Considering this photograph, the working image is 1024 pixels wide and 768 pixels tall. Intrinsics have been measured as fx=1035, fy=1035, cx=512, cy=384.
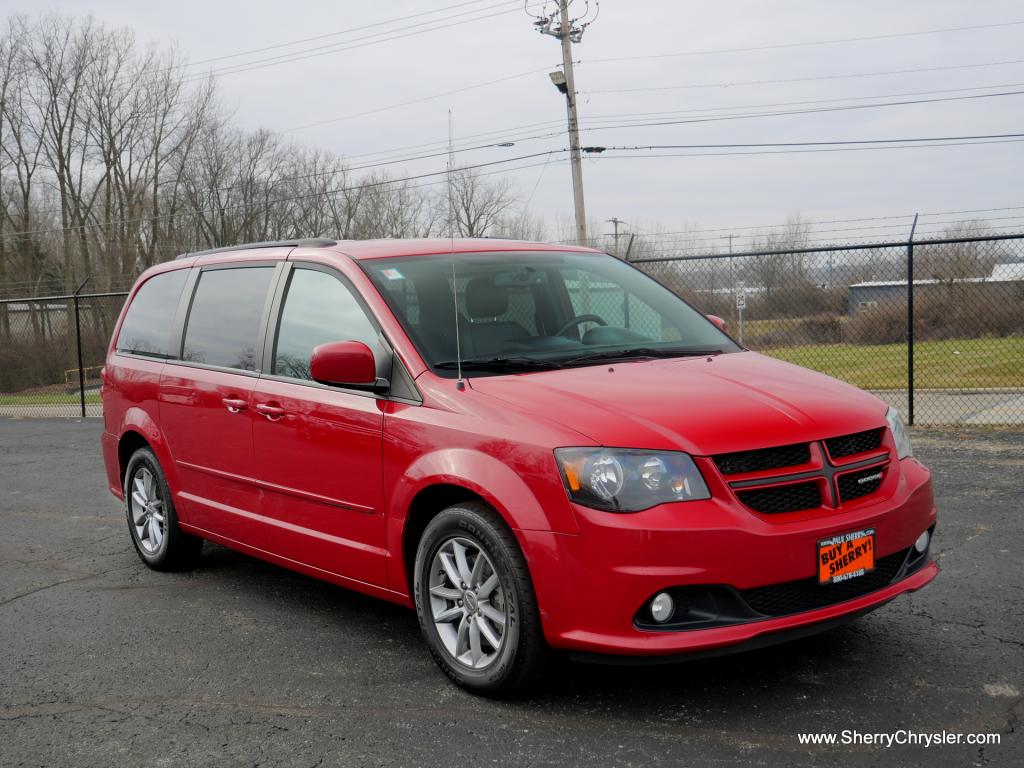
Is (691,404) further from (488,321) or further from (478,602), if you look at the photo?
(488,321)

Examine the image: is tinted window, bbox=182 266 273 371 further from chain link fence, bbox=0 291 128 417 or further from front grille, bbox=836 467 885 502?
chain link fence, bbox=0 291 128 417

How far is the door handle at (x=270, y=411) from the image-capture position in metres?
4.77

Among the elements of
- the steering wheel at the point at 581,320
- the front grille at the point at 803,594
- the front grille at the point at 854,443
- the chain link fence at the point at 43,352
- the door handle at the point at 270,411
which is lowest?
the chain link fence at the point at 43,352

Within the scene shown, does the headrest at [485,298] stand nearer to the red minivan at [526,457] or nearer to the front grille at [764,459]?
the red minivan at [526,457]

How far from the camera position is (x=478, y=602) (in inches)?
151

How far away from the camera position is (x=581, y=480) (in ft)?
11.3

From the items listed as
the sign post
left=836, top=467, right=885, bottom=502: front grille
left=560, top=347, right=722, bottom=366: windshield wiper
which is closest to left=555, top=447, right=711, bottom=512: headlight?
left=836, top=467, right=885, bottom=502: front grille

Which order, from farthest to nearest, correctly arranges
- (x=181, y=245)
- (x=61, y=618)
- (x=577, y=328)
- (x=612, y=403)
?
(x=181, y=245)
(x=61, y=618)
(x=577, y=328)
(x=612, y=403)

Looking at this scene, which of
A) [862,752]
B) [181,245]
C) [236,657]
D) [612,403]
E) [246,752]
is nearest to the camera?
[862,752]

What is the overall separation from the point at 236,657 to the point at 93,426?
Result: 11.6 metres

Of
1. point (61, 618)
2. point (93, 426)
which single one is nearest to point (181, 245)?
point (93, 426)

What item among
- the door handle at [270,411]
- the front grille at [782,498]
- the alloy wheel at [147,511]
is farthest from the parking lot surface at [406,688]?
the door handle at [270,411]

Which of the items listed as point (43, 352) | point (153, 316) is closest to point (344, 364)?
point (153, 316)

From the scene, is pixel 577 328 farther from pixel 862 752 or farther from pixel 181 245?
pixel 181 245
